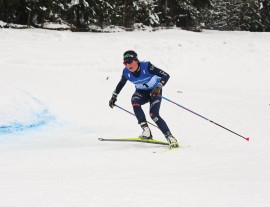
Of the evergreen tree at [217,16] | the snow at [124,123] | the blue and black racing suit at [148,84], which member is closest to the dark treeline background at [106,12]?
the snow at [124,123]

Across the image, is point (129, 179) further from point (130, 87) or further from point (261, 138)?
point (130, 87)

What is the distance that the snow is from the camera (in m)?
3.82

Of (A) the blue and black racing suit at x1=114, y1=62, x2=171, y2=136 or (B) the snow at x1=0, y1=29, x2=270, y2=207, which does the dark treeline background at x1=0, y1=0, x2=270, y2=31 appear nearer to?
(B) the snow at x1=0, y1=29, x2=270, y2=207

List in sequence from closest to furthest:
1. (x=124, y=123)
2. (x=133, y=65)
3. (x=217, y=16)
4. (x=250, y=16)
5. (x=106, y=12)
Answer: (x=133, y=65) < (x=124, y=123) < (x=106, y=12) < (x=250, y=16) < (x=217, y=16)

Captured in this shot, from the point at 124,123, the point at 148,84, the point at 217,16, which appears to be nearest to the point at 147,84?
the point at 148,84

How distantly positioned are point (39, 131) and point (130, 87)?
18.7 ft

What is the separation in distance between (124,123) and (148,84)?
2.89 metres

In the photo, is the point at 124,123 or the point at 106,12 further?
the point at 106,12

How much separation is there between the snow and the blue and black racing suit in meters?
0.57

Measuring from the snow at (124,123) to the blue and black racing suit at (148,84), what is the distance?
1.86ft

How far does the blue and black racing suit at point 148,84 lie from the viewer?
6.91m

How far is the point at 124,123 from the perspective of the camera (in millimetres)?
9875

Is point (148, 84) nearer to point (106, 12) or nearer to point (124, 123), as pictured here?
point (124, 123)

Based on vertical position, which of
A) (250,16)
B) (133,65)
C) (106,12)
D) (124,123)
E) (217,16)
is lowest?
(124,123)
